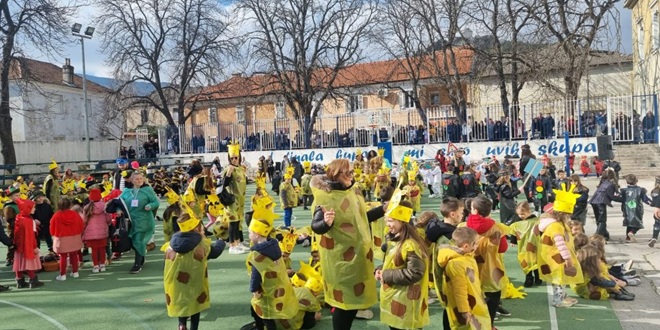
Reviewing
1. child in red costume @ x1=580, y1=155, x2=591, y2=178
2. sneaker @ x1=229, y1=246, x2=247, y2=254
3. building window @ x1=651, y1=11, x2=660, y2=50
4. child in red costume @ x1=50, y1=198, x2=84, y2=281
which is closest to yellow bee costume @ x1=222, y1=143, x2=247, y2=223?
sneaker @ x1=229, y1=246, x2=247, y2=254

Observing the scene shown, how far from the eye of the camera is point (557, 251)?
6758 mm

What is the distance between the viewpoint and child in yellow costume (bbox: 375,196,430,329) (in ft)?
15.0

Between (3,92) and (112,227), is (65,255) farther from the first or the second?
(3,92)

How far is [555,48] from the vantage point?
2703 cm

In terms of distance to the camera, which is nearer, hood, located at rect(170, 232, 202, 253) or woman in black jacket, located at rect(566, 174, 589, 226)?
hood, located at rect(170, 232, 202, 253)

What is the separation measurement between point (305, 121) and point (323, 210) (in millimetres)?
26730

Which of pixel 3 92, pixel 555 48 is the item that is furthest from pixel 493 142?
pixel 3 92

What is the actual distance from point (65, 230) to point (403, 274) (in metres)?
6.68

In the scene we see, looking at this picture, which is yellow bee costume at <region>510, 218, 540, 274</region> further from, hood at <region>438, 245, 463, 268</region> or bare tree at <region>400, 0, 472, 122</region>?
bare tree at <region>400, 0, 472, 122</region>

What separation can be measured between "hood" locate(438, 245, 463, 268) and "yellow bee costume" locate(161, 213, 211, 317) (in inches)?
99.7

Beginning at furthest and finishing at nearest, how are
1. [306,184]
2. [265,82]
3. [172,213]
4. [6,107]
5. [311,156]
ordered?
[265,82], [311,156], [6,107], [306,184], [172,213]

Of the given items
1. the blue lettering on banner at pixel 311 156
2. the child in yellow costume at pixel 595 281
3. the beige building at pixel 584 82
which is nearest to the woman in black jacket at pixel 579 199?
the child in yellow costume at pixel 595 281

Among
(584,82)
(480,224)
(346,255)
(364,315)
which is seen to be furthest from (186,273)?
(584,82)

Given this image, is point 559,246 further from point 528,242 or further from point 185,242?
point 185,242
